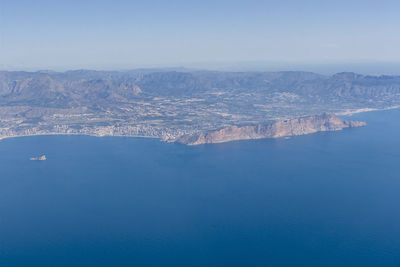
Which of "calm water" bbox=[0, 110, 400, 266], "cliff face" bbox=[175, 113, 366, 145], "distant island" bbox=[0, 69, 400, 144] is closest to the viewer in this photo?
"calm water" bbox=[0, 110, 400, 266]

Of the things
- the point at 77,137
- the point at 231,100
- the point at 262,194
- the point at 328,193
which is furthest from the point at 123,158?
the point at 231,100

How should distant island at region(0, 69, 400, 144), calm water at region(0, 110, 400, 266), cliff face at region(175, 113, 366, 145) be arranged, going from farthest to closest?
distant island at region(0, 69, 400, 144), cliff face at region(175, 113, 366, 145), calm water at region(0, 110, 400, 266)

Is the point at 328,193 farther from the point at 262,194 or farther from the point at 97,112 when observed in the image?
the point at 97,112

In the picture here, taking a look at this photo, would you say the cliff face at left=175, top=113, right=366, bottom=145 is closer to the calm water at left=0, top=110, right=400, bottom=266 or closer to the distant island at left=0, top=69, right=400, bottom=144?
the distant island at left=0, top=69, right=400, bottom=144

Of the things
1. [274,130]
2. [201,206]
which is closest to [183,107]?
[274,130]

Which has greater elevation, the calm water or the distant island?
the distant island

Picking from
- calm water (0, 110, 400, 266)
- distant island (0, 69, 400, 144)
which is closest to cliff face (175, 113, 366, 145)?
distant island (0, 69, 400, 144)

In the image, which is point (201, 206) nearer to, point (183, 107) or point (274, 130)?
point (274, 130)

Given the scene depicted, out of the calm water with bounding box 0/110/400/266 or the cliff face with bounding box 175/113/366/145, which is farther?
the cliff face with bounding box 175/113/366/145
